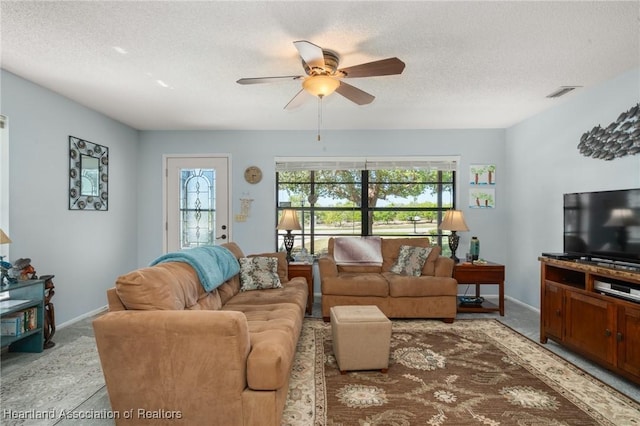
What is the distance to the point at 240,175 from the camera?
5.08m

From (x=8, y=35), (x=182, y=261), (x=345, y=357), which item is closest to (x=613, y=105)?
(x=345, y=357)

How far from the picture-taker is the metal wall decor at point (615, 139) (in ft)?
9.50

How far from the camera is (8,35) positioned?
7.82 feet

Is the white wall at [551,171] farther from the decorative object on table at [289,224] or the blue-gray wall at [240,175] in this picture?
the decorative object on table at [289,224]

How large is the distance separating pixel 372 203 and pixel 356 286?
1.67m

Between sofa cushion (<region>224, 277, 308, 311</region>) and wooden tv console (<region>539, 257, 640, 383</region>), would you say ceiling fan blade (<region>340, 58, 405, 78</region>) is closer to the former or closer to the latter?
sofa cushion (<region>224, 277, 308, 311</region>)

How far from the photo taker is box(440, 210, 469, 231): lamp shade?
4.30 meters

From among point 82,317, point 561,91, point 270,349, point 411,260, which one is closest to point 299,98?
point 270,349

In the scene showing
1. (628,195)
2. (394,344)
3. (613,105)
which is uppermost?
(613,105)

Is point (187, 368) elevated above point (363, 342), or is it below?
above

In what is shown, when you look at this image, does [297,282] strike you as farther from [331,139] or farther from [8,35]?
[8,35]

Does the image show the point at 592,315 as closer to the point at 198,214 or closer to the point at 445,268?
the point at 445,268

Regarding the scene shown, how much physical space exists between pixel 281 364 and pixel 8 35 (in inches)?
114

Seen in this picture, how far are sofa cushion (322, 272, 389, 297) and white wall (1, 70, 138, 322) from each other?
2.80 meters
